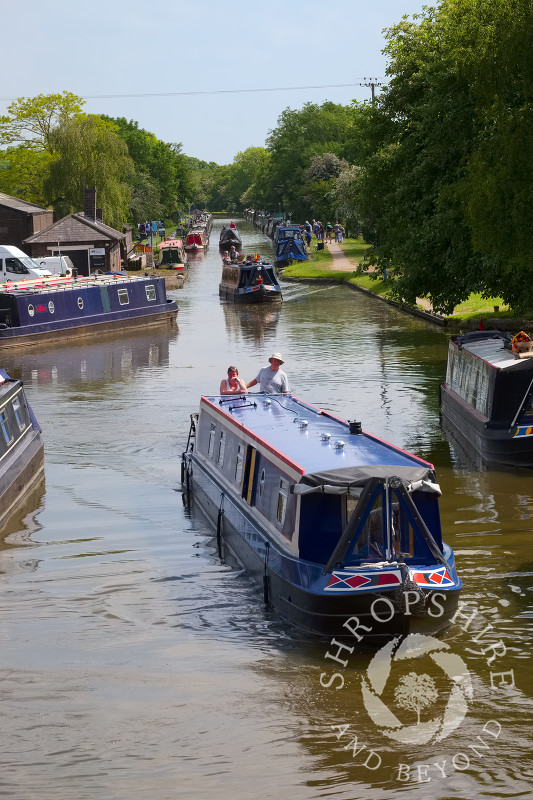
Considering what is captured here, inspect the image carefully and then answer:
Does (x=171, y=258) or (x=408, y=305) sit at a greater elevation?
(x=408, y=305)

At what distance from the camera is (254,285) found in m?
49.2

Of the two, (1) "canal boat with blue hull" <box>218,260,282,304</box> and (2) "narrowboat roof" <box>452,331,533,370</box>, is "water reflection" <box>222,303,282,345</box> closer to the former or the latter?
(1) "canal boat with blue hull" <box>218,260,282,304</box>

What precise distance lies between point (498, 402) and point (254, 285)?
31.4 metres

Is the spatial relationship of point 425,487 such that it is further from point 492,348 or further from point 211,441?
point 492,348

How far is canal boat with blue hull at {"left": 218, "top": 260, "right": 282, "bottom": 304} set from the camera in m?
48.9

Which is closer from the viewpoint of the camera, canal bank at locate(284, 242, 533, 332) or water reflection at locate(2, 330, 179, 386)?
water reflection at locate(2, 330, 179, 386)

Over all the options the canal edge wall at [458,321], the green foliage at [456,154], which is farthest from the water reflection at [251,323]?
the green foliage at [456,154]

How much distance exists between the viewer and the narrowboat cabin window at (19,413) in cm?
1910

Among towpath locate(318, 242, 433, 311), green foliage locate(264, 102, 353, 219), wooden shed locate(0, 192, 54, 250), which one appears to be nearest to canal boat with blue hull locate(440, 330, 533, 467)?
towpath locate(318, 242, 433, 311)

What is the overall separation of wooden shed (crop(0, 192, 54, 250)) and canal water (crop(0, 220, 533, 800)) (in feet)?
124

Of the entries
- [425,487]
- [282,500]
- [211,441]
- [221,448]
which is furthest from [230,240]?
[425,487]

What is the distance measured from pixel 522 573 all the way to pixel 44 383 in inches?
741

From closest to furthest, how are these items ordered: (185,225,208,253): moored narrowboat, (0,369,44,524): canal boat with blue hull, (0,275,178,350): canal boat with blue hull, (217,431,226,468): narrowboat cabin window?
1. (217,431,226,468): narrowboat cabin window
2. (0,369,44,524): canal boat with blue hull
3. (0,275,178,350): canal boat with blue hull
4. (185,225,208,253): moored narrowboat

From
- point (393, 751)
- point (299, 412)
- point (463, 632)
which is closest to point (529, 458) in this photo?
point (299, 412)
